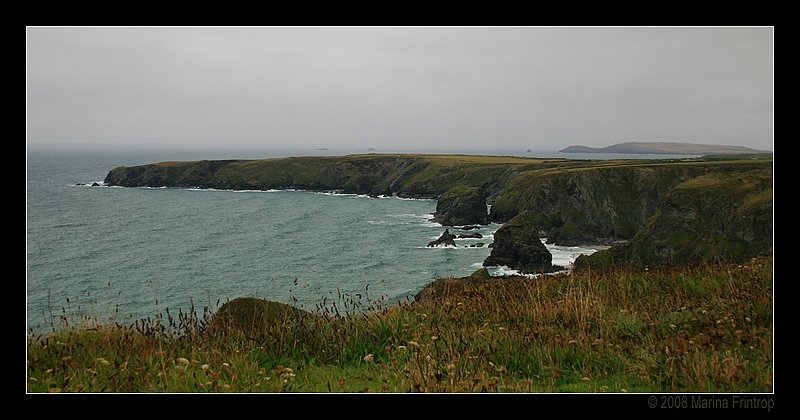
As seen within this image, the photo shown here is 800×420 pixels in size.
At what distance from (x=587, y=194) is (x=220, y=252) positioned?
60745 millimetres

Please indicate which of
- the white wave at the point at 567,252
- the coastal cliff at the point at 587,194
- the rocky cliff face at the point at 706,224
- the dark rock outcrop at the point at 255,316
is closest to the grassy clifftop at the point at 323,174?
the coastal cliff at the point at 587,194

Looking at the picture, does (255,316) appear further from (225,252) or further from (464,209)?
(464,209)

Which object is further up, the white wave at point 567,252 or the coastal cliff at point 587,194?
the coastal cliff at point 587,194

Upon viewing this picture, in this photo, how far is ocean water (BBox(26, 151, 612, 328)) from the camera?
2200 inches

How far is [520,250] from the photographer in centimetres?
6631

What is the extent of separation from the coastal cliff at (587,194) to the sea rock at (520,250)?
6.4 inches

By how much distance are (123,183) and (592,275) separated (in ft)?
633

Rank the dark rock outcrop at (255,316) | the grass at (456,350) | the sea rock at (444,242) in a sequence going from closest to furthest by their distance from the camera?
the grass at (456,350) < the dark rock outcrop at (255,316) < the sea rock at (444,242)

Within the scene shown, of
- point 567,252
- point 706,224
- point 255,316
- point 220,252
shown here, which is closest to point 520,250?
point 567,252

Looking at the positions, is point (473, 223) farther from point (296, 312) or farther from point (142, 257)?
point (296, 312)

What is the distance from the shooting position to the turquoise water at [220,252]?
185 feet

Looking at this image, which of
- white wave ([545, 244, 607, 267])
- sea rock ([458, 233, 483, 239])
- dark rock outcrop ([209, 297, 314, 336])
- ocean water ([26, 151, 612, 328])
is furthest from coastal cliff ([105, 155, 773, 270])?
dark rock outcrop ([209, 297, 314, 336])

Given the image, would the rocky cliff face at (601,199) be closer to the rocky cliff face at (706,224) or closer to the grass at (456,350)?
the rocky cliff face at (706,224)
